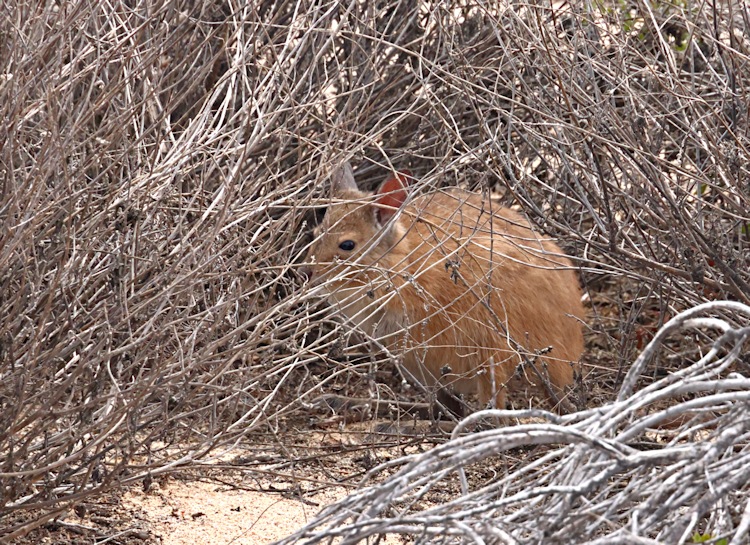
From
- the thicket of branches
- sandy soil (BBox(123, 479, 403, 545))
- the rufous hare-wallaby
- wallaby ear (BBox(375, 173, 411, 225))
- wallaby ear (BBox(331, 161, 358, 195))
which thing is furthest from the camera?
wallaby ear (BBox(331, 161, 358, 195))

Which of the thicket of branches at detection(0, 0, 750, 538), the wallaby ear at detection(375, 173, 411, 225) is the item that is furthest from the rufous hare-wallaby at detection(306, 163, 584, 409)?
the thicket of branches at detection(0, 0, 750, 538)

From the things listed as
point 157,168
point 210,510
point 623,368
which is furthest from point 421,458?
point 623,368

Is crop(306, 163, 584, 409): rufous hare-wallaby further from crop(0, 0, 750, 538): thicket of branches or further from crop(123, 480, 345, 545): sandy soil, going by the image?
→ crop(123, 480, 345, 545): sandy soil

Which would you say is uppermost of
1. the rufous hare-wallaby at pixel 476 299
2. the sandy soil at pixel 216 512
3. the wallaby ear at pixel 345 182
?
the wallaby ear at pixel 345 182

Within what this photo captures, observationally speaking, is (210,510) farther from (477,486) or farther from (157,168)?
(157,168)

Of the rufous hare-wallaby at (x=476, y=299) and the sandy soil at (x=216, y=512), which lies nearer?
the sandy soil at (x=216, y=512)

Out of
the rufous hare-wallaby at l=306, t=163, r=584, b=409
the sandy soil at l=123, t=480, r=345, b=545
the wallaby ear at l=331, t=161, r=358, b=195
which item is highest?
the wallaby ear at l=331, t=161, r=358, b=195

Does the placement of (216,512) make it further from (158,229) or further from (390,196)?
(390,196)

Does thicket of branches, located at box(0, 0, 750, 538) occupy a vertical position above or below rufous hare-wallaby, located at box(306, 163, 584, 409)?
above

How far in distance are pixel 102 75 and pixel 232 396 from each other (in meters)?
1.60

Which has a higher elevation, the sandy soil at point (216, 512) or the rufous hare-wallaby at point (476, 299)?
the rufous hare-wallaby at point (476, 299)

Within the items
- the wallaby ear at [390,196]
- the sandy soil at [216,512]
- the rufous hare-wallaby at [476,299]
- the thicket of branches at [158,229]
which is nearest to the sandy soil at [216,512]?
the sandy soil at [216,512]

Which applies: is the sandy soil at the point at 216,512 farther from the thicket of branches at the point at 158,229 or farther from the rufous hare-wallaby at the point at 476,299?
the rufous hare-wallaby at the point at 476,299

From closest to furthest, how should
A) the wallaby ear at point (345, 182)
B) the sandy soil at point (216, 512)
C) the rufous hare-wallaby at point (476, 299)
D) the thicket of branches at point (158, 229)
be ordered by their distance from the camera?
the thicket of branches at point (158, 229) → the sandy soil at point (216, 512) → the rufous hare-wallaby at point (476, 299) → the wallaby ear at point (345, 182)
